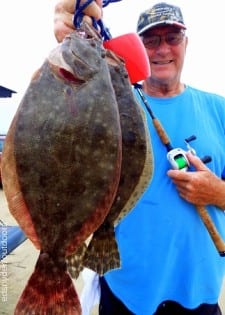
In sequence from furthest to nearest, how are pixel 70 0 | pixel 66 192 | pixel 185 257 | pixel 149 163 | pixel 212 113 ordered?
pixel 212 113 → pixel 185 257 → pixel 70 0 → pixel 149 163 → pixel 66 192

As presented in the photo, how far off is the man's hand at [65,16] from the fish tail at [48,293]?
93cm

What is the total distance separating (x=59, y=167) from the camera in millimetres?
1438

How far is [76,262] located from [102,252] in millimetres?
109

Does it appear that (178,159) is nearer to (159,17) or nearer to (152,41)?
(152,41)

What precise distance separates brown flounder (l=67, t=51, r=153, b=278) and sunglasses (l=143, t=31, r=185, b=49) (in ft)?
4.25

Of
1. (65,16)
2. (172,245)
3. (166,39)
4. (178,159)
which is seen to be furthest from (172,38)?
(172,245)

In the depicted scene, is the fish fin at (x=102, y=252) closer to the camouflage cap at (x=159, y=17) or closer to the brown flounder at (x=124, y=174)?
the brown flounder at (x=124, y=174)

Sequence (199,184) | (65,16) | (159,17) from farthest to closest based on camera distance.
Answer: (159,17)
(199,184)
(65,16)

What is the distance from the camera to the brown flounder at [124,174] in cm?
157

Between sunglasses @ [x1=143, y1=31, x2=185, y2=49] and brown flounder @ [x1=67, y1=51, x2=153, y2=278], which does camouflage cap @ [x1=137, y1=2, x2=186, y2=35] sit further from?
brown flounder @ [x1=67, y1=51, x2=153, y2=278]

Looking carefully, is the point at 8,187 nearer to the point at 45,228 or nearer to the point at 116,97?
the point at 45,228

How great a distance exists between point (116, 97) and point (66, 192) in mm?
436

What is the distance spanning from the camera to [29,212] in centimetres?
146

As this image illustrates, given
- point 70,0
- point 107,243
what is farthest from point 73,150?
point 70,0
